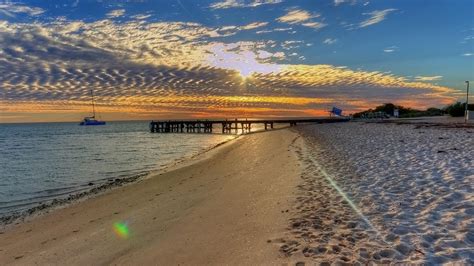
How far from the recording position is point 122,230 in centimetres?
841

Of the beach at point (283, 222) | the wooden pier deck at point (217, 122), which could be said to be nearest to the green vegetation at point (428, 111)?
the wooden pier deck at point (217, 122)

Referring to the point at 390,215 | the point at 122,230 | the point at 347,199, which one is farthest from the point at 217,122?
the point at 390,215

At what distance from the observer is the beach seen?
5.34 metres

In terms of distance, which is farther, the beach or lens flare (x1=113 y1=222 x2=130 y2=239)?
lens flare (x1=113 y1=222 x2=130 y2=239)

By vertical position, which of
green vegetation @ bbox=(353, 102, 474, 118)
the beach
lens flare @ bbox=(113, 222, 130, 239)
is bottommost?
lens flare @ bbox=(113, 222, 130, 239)

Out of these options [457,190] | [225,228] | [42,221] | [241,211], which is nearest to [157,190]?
[42,221]

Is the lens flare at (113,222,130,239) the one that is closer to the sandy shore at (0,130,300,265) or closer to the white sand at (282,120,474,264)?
the sandy shore at (0,130,300,265)

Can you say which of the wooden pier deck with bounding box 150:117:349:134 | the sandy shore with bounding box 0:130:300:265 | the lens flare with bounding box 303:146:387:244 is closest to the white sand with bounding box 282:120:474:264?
the lens flare with bounding box 303:146:387:244

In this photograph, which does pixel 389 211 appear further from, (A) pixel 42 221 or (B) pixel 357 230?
(A) pixel 42 221

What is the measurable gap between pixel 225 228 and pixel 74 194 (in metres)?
10.9

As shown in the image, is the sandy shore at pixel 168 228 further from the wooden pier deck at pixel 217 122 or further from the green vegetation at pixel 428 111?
the wooden pier deck at pixel 217 122

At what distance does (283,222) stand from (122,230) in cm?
408

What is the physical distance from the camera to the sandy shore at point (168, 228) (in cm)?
615

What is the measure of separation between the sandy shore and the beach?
0.03m
